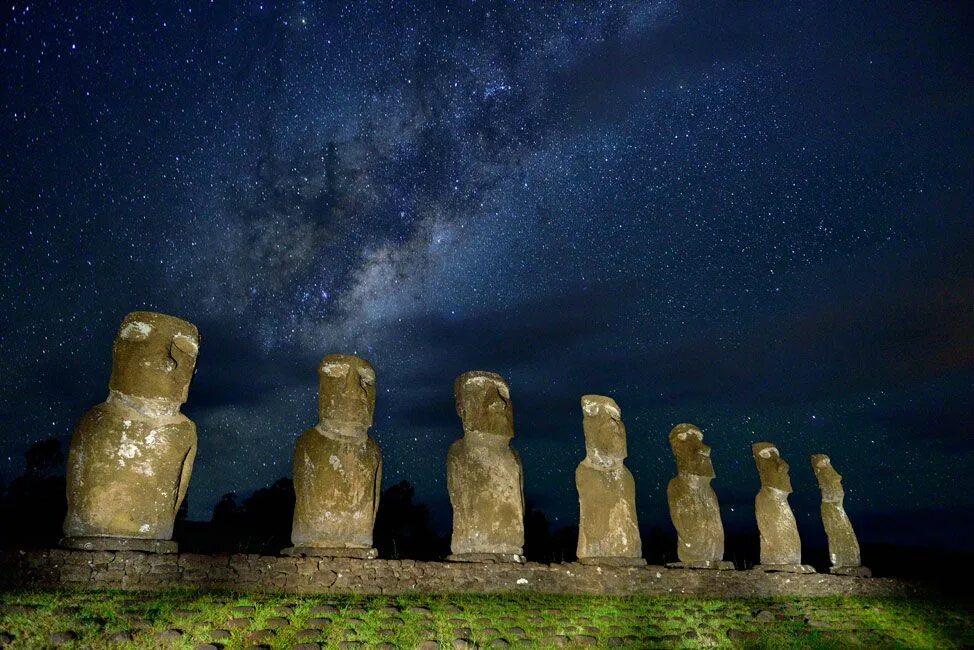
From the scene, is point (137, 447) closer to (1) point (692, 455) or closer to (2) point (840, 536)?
(1) point (692, 455)

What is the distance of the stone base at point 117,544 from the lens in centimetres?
920

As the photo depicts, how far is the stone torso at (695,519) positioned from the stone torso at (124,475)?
1166 centimetres

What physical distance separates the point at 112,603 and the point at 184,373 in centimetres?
397

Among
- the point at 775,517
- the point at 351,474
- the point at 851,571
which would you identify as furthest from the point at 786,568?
the point at 351,474

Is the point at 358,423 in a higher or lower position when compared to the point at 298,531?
higher

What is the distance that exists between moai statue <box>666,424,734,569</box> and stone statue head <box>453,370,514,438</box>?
17.7 feet

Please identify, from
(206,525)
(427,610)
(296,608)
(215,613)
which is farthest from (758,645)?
(206,525)

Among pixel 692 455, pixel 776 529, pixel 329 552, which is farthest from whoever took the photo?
pixel 776 529

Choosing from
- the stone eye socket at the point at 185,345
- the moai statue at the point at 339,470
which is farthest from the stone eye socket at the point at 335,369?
the stone eye socket at the point at 185,345

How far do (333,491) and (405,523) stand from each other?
103 feet

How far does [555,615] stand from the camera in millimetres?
10695

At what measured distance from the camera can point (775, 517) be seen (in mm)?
18547

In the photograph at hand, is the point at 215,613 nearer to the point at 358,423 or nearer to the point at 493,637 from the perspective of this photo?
the point at 493,637

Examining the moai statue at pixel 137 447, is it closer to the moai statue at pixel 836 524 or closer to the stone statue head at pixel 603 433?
the stone statue head at pixel 603 433
